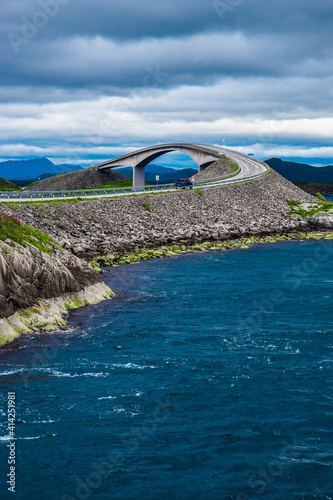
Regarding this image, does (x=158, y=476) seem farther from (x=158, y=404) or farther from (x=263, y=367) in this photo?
(x=263, y=367)

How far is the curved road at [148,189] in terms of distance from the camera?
63938 millimetres

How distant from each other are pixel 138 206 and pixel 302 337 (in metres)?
43.7

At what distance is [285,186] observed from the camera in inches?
3799

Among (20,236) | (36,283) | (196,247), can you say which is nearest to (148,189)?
(196,247)

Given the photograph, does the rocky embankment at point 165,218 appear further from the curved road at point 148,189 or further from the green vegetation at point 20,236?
the green vegetation at point 20,236

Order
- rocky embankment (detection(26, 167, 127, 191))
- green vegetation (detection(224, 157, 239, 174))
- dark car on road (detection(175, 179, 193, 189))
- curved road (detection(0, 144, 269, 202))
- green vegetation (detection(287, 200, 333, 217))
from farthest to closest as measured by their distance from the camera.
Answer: rocky embankment (detection(26, 167, 127, 191)), green vegetation (detection(224, 157, 239, 174)), dark car on road (detection(175, 179, 193, 189)), green vegetation (detection(287, 200, 333, 217)), curved road (detection(0, 144, 269, 202))

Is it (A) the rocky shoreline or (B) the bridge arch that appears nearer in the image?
(A) the rocky shoreline

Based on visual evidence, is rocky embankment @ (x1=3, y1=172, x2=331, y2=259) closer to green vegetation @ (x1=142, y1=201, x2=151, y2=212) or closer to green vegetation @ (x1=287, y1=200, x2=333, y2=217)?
green vegetation @ (x1=142, y1=201, x2=151, y2=212)

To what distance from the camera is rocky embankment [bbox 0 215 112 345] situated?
1045 inches

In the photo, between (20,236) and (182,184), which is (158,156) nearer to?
(182,184)

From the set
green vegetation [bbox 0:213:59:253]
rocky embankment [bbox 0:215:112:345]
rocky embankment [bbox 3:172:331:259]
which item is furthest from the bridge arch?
rocky embankment [bbox 0:215:112:345]

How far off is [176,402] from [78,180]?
427ft

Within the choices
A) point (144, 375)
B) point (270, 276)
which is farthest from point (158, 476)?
point (270, 276)

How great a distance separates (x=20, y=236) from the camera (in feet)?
103
